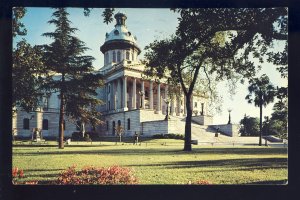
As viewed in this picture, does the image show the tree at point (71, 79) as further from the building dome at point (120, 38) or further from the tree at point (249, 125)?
the tree at point (249, 125)

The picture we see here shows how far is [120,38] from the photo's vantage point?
12.4m

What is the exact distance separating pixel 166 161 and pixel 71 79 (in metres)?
4.05

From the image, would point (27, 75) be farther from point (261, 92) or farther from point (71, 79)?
point (261, 92)

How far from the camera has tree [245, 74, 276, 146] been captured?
1113 cm

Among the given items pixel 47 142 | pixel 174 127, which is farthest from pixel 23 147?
pixel 174 127

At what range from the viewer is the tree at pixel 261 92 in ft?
36.5

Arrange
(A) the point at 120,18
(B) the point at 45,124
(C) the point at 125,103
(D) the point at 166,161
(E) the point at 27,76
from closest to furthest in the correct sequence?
1. (A) the point at 120,18
2. (D) the point at 166,161
3. (E) the point at 27,76
4. (B) the point at 45,124
5. (C) the point at 125,103

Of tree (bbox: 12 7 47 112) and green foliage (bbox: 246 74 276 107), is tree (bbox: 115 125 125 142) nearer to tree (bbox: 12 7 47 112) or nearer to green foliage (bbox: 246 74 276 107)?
tree (bbox: 12 7 47 112)

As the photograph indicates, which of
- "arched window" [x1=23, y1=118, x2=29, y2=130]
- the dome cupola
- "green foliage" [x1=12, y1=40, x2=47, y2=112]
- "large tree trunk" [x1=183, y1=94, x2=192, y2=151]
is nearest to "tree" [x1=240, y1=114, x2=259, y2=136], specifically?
"large tree trunk" [x1=183, y1=94, x2=192, y2=151]

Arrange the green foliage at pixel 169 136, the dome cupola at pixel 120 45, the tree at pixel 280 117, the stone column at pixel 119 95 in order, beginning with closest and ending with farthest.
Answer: the dome cupola at pixel 120 45 < the tree at pixel 280 117 < the green foliage at pixel 169 136 < the stone column at pixel 119 95

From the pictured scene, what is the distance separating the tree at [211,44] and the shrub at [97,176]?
2376 millimetres

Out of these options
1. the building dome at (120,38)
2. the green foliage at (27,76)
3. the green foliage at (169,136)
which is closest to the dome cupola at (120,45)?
the building dome at (120,38)

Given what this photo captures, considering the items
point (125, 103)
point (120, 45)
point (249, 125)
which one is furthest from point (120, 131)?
point (249, 125)
